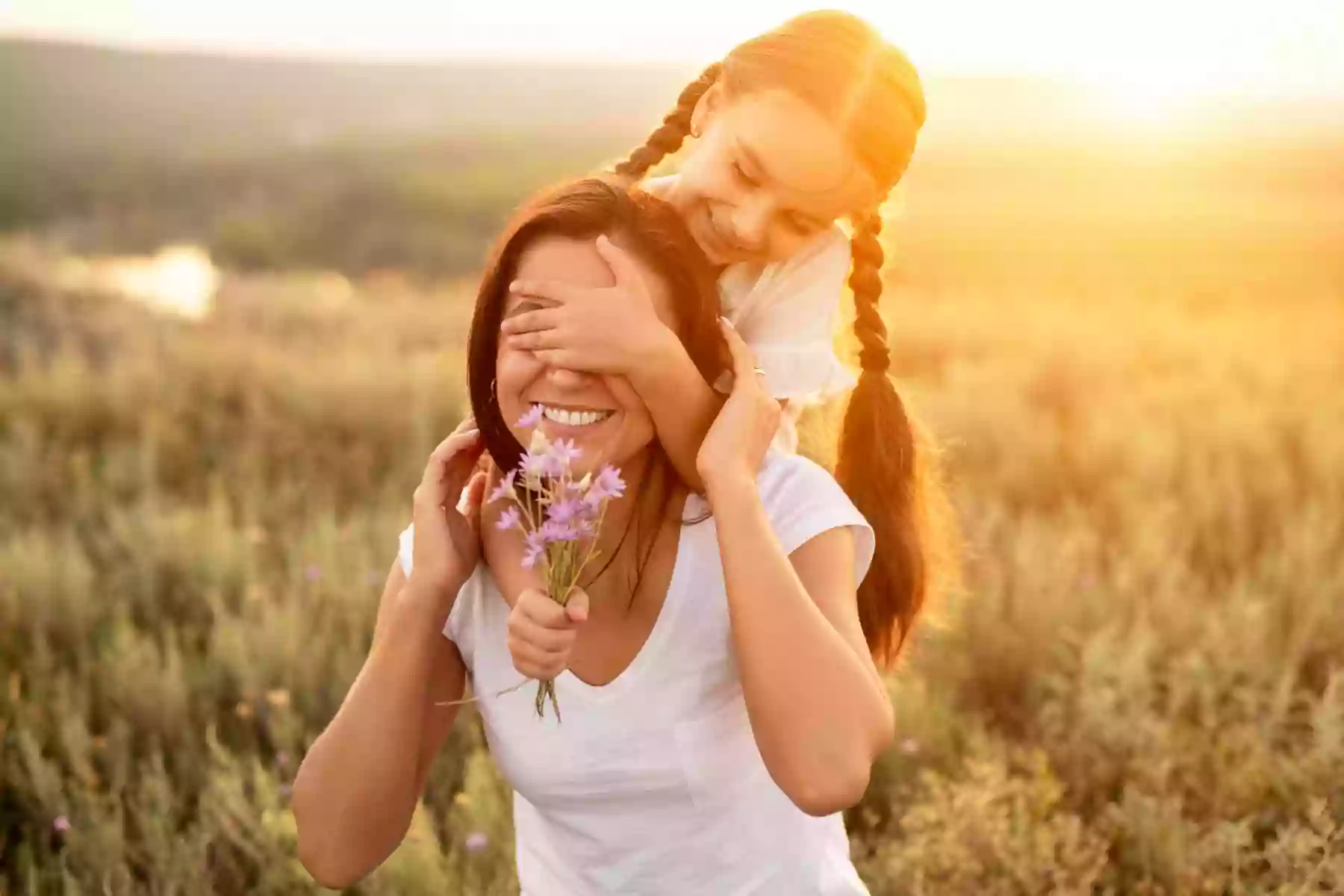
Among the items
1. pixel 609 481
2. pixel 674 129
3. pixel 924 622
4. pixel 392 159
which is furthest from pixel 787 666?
pixel 392 159

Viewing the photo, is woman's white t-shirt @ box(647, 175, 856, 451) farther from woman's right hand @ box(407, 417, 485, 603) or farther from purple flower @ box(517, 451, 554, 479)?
purple flower @ box(517, 451, 554, 479)

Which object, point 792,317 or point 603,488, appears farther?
point 792,317

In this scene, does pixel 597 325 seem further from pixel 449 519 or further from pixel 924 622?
pixel 924 622

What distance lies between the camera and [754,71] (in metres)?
2.38

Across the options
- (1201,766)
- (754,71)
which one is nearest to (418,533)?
(754,71)

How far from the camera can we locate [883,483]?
7.50 ft

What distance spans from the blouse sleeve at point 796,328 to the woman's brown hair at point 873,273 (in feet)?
0.24

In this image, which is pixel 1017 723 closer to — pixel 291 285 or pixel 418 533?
pixel 418 533

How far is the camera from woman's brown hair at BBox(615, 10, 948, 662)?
2.30 metres

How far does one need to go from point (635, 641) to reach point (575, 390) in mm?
436

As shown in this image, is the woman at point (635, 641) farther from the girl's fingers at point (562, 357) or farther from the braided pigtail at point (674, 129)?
the braided pigtail at point (674, 129)

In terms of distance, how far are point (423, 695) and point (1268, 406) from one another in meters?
6.47

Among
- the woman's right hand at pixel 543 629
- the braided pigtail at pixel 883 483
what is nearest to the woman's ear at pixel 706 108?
the braided pigtail at pixel 883 483

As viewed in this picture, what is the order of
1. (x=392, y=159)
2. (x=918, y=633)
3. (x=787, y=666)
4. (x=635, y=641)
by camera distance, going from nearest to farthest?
(x=787, y=666) → (x=635, y=641) → (x=918, y=633) → (x=392, y=159)
